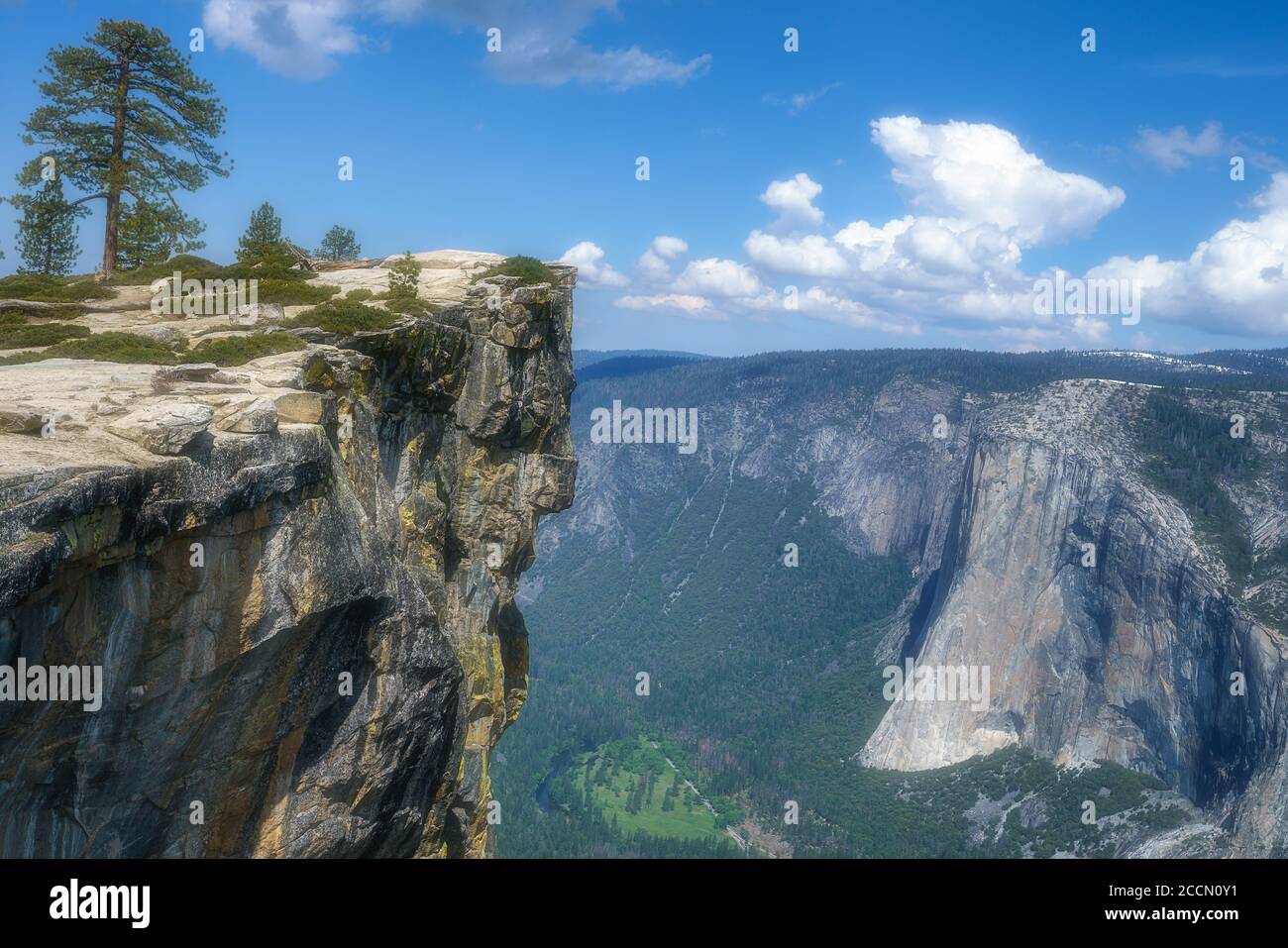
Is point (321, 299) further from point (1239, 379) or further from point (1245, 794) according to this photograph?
point (1239, 379)

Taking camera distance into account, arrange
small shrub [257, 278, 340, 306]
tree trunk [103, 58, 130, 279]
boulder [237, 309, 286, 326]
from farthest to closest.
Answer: tree trunk [103, 58, 130, 279], small shrub [257, 278, 340, 306], boulder [237, 309, 286, 326]

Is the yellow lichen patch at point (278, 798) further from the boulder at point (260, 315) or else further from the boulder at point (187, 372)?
the boulder at point (260, 315)

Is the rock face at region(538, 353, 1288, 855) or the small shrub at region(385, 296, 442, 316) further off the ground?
the small shrub at region(385, 296, 442, 316)

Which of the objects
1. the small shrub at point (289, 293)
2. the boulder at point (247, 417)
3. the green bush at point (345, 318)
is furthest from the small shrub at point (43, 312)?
the boulder at point (247, 417)

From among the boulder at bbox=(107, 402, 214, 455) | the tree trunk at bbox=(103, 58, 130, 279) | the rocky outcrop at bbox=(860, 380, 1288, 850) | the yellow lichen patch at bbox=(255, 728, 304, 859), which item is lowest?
the rocky outcrop at bbox=(860, 380, 1288, 850)

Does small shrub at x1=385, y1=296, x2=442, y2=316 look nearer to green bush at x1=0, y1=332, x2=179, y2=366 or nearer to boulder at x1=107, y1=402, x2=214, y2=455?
green bush at x1=0, y1=332, x2=179, y2=366

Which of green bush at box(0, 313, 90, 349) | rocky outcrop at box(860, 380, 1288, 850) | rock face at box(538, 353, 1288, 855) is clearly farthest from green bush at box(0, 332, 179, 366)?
rocky outcrop at box(860, 380, 1288, 850)
